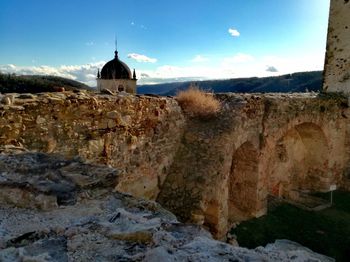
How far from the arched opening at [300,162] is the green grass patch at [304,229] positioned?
4.09 ft

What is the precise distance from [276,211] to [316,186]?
9.00 ft

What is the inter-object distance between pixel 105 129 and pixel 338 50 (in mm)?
8898

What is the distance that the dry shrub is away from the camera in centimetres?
635

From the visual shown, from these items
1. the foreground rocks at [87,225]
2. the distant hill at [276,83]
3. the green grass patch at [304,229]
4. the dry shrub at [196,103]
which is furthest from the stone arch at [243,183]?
the distant hill at [276,83]

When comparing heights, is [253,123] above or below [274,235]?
above

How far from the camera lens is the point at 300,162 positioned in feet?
34.1

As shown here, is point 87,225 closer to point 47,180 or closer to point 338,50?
point 47,180

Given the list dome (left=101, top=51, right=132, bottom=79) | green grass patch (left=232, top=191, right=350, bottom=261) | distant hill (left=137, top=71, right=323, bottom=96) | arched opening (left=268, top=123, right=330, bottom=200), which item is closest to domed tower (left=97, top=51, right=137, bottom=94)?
dome (left=101, top=51, right=132, bottom=79)

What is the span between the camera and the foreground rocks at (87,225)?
5.45ft

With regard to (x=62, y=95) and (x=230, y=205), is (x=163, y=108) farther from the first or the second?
(x=230, y=205)

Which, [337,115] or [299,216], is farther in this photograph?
[337,115]

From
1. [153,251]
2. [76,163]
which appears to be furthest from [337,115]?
[153,251]

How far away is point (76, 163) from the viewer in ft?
9.33

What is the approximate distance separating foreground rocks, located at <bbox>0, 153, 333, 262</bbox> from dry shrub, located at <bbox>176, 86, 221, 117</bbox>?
374 cm
